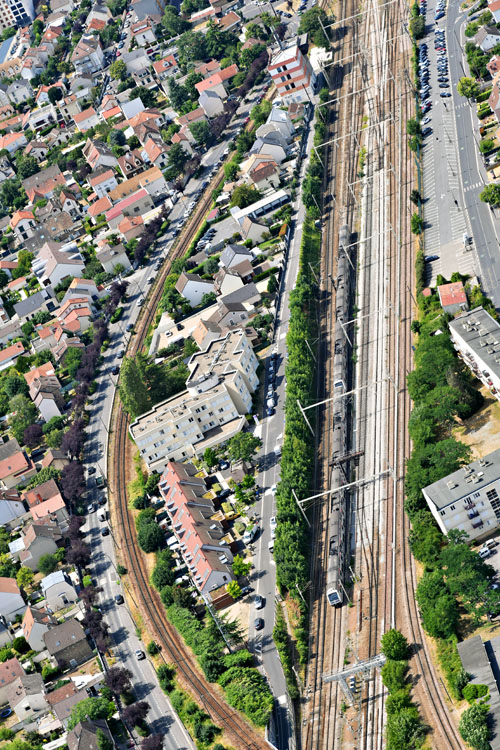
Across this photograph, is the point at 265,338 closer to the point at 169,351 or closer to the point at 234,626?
the point at 169,351

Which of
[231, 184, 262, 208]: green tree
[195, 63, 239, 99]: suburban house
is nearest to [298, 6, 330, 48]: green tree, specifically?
[195, 63, 239, 99]: suburban house

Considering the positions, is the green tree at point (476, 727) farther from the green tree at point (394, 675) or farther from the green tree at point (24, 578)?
the green tree at point (24, 578)

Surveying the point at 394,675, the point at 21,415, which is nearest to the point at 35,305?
the point at 21,415

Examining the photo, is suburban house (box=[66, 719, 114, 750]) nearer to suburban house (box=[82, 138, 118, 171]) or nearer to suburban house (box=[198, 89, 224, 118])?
suburban house (box=[82, 138, 118, 171])

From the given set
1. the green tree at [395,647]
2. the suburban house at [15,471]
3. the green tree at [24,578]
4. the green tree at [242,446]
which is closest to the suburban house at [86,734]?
the green tree at [24,578]

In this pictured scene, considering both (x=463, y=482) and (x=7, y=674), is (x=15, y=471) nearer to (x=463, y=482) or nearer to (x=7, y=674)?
(x=7, y=674)

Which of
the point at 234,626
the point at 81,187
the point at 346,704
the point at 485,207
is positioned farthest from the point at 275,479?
the point at 81,187
